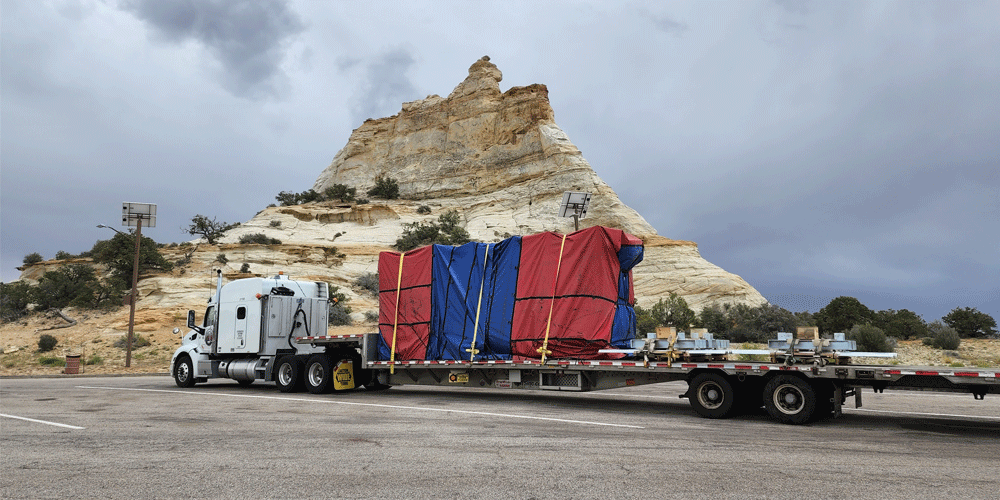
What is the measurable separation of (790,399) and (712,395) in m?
1.18

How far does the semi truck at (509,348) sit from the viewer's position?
9367 mm

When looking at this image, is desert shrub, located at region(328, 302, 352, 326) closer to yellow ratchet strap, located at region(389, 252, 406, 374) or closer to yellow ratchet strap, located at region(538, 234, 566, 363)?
yellow ratchet strap, located at region(389, 252, 406, 374)

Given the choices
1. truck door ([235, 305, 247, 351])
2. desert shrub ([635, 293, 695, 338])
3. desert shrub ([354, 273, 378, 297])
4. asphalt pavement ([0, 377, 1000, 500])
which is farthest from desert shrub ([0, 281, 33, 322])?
desert shrub ([635, 293, 695, 338])

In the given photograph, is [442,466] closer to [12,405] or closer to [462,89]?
[12,405]

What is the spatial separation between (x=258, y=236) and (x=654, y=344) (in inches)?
2104

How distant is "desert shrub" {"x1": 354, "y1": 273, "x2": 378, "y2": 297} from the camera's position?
1901 inches

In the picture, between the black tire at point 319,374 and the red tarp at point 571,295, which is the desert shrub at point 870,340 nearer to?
the red tarp at point 571,295

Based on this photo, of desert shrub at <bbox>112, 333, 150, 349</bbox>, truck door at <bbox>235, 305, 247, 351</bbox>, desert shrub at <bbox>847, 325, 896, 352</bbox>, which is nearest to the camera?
truck door at <bbox>235, 305, 247, 351</bbox>

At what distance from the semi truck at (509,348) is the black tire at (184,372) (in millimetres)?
56

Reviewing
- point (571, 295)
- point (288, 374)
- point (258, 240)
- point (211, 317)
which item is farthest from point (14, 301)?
point (571, 295)

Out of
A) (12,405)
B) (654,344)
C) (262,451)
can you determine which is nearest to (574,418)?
(654,344)

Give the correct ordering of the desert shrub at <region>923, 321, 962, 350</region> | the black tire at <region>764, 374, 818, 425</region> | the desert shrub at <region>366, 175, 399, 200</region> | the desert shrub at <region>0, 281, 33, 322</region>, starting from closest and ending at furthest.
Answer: the black tire at <region>764, 374, 818, 425</region>, the desert shrub at <region>923, 321, 962, 350</region>, the desert shrub at <region>0, 281, 33, 322</region>, the desert shrub at <region>366, 175, 399, 200</region>

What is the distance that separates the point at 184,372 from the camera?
17.5 metres

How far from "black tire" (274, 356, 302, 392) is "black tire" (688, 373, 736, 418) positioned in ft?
31.0
